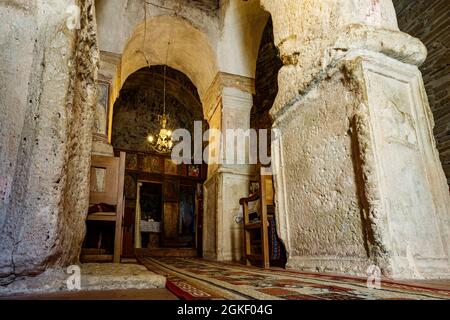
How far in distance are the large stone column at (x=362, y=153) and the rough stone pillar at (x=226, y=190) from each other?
6.59 ft

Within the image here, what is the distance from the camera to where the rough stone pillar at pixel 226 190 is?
16.1 ft

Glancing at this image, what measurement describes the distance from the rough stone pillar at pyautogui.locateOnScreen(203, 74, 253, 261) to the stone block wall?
130 inches

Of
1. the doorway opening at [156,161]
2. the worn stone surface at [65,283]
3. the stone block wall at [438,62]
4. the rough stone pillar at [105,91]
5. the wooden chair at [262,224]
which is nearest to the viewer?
the worn stone surface at [65,283]

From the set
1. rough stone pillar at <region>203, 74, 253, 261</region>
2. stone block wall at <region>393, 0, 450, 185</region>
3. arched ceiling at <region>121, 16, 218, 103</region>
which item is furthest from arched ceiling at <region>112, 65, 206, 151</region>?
stone block wall at <region>393, 0, 450, 185</region>

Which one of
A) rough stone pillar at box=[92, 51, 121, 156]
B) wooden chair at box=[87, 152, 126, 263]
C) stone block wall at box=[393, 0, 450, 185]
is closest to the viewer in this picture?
wooden chair at box=[87, 152, 126, 263]

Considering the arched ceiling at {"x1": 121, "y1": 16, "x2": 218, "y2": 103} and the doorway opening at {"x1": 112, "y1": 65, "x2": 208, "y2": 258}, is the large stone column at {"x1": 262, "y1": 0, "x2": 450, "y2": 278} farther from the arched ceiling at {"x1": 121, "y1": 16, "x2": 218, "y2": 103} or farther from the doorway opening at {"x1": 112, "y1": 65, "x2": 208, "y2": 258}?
the doorway opening at {"x1": 112, "y1": 65, "x2": 208, "y2": 258}

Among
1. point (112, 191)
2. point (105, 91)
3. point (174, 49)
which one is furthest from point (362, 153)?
point (174, 49)

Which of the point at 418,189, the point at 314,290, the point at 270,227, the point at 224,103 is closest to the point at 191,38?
the point at 224,103

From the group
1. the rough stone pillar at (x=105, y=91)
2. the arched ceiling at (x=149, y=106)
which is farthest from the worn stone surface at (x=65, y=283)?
the arched ceiling at (x=149, y=106)

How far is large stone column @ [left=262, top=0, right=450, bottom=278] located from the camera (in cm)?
203

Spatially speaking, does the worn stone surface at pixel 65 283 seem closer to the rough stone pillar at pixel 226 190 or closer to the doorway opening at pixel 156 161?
the rough stone pillar at pixel 226 190

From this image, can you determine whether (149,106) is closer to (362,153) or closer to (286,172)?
(286,172)
